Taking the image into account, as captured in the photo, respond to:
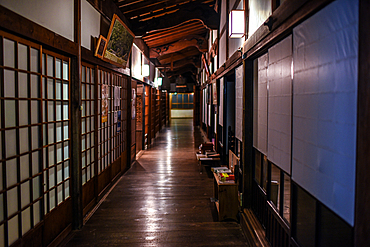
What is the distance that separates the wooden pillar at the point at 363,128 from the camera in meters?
1.51

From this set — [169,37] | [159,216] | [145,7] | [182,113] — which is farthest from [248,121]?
[182,113]

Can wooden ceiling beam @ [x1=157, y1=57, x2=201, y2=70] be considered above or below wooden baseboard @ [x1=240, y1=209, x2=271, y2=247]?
→ above

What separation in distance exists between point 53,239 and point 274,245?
113 inches

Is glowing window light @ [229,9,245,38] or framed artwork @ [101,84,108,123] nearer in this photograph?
glowing window light @ [229,9,245,38]

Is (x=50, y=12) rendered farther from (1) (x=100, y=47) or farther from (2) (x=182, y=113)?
(2) (x=182, y=113)

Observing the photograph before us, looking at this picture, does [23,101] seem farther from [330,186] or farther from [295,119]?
[330,186]

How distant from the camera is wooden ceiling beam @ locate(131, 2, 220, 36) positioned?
7.70 meters

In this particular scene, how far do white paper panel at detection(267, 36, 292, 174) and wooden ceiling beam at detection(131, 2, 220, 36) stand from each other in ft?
16.5

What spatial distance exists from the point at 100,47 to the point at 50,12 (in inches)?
72.1

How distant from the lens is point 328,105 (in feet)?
6.10

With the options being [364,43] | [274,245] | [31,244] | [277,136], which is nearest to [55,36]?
[31,244]

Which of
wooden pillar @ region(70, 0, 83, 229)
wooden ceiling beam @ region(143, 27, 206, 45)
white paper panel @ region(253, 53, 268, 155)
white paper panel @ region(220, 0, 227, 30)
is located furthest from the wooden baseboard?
wooden ceiling beam @ region(143, 27, 206, 45)

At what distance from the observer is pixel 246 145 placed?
179 inches

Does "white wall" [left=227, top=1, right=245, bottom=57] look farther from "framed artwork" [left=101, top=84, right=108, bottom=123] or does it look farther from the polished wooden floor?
the polished wooden floor
